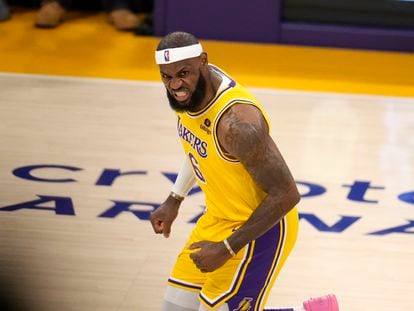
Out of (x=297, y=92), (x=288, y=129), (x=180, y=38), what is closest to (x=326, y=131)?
(x=288, y=129)

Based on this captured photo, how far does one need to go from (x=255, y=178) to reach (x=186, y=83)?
43cm

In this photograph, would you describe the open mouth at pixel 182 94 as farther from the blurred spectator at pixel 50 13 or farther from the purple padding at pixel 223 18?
the blurred spectator at pixel 50 13

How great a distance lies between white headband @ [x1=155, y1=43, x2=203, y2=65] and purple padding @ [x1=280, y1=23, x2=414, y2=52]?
245 inches

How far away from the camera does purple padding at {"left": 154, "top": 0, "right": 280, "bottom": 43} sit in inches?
372

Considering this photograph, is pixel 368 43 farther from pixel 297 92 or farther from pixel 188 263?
pixel 188 263

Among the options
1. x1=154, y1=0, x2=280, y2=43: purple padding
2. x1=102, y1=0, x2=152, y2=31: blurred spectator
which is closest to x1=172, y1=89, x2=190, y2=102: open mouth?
x1=154, y1=0, x2=280, y2=43: purple padding

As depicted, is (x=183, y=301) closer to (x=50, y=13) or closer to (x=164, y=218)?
(x=164, y=218)

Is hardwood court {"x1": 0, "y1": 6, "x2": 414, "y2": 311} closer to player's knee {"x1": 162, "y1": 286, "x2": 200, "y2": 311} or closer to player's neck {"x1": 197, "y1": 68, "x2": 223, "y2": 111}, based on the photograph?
player's knee {"x1": 162, "y1": 286, "x2": 200, "y2": 311}

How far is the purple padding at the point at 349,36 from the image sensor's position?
31.0 ft

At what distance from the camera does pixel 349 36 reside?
948cm

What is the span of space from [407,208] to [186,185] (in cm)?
250

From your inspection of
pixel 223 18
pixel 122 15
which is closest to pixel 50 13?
pixel 122 15

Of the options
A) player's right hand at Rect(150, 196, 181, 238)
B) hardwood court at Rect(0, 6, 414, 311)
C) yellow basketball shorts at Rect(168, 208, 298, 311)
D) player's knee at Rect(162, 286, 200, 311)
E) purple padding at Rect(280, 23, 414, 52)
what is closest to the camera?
yellow basketball shorts at Rect(168, 208, 298, 311)

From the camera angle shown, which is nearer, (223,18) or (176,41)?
(176,41)
